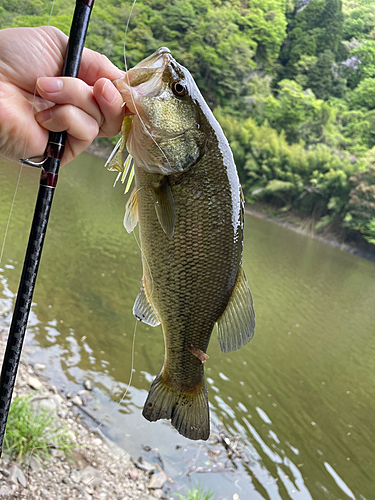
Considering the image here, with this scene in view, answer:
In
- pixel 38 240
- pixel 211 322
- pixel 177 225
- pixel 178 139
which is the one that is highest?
pixel 178 139

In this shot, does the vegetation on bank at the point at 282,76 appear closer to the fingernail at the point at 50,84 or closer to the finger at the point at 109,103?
the finger at the point at 109,103

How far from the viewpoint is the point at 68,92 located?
119 cm

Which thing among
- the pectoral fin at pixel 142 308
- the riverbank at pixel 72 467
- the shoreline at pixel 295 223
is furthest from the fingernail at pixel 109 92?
the shoreline at pixel 295 223

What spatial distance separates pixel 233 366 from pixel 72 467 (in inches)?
157

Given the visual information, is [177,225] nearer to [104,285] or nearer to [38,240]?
[38,240]

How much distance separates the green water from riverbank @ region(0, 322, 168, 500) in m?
0.24

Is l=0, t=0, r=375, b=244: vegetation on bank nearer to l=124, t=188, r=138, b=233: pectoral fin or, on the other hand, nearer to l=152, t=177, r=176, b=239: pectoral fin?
l=124, t=188, r=138, b=233: pectoral fin

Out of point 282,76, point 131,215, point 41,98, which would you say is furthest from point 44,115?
point 282,76

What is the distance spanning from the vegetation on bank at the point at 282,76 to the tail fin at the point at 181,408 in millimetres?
27566

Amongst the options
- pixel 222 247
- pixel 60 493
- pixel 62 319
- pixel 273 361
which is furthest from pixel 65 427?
pixel 273 361

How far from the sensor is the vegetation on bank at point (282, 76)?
30.8 m

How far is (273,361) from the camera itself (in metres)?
7.80

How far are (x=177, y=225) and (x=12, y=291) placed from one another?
19.3 ft

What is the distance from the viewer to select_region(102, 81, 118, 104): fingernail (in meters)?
1.20
